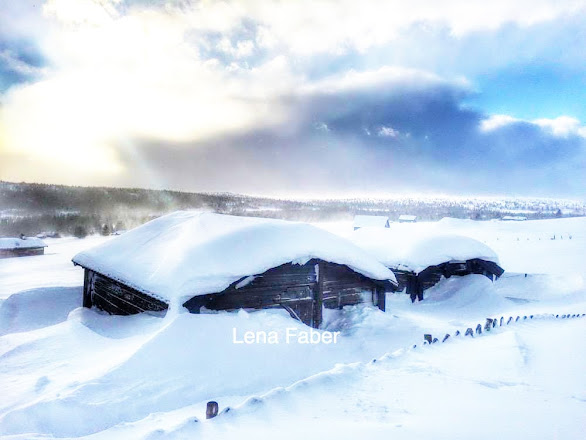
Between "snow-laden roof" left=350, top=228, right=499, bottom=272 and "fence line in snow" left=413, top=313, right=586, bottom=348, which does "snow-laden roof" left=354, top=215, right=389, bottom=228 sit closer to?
"snow-laden roof" left=350, top=228, right=499, bottom=272

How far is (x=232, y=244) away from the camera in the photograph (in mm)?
10148

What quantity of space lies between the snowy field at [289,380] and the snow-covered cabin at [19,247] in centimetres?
3619

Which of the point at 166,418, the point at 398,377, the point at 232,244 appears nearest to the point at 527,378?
the point at 398,377

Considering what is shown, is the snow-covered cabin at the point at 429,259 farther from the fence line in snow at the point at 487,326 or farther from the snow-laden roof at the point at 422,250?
the fence line in snow at the point at 487,326

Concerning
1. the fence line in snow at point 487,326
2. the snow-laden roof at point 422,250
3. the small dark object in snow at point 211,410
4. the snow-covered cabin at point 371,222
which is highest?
the snow-covered cabin at point 371,222

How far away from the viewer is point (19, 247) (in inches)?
1598

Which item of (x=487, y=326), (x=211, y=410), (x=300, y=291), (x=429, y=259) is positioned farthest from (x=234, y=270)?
(x=429, y=259)

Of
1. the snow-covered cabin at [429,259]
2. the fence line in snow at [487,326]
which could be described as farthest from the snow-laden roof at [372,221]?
the fence line in snow at [487,326]

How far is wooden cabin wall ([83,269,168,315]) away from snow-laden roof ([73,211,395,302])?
52 centimetres

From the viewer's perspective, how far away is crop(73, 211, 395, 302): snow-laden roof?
8875mm

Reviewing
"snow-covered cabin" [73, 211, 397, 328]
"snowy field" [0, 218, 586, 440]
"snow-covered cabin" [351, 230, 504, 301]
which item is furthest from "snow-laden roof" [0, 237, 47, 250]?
"snow-covered cabin" [351, 230, 504, 301]

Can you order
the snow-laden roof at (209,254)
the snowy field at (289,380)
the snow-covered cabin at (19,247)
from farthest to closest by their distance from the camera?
the snow-covered cabin at (19,247) → the snow-laden roof at (209,254) → the snowy field at (289,380)

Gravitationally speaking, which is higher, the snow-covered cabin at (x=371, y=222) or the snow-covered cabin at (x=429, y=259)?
the snow-covered cabin at (x=371, y=222)

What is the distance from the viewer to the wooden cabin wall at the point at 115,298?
10.0m
